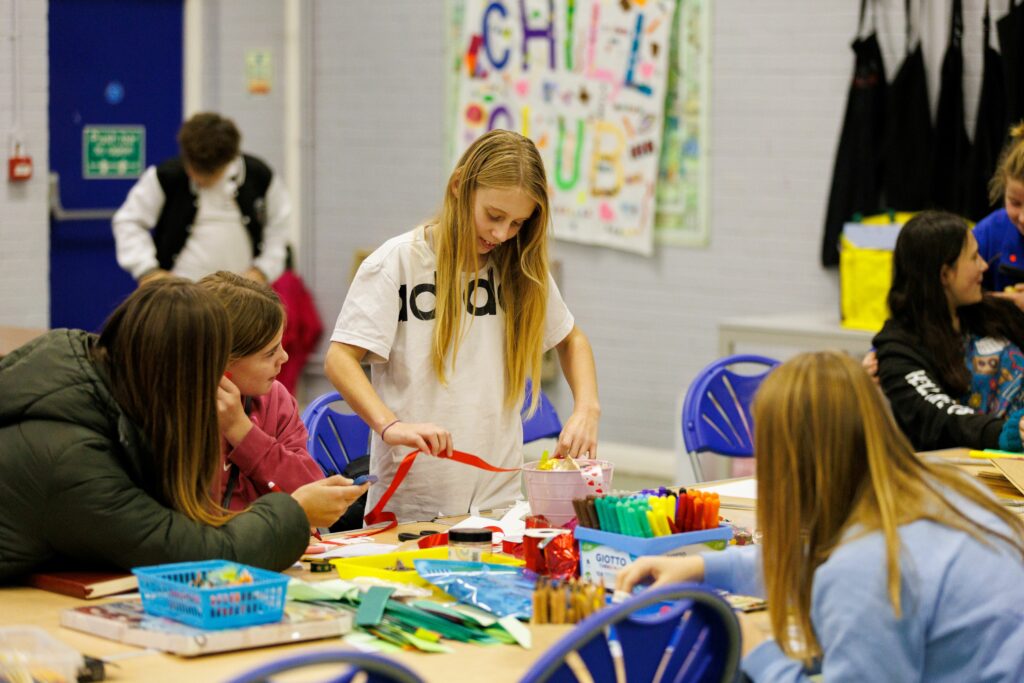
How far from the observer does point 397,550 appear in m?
2.65

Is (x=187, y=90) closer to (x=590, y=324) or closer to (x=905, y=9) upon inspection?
(x=590, y=324)

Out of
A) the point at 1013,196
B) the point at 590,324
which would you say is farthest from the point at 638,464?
the point at 1013,196

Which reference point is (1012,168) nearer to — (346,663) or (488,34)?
(346,663)

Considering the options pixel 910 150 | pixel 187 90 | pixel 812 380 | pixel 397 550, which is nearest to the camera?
pixel 812 380

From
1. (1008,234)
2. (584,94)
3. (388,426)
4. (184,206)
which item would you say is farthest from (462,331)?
(584,94)

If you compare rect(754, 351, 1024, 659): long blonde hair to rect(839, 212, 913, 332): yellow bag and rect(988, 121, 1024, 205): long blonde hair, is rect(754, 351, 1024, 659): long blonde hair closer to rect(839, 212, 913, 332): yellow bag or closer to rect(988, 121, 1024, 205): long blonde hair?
rect(988, 121, 1024, 205): long blonde hair

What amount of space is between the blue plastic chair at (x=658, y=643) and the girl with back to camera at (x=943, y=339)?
6.41 feet

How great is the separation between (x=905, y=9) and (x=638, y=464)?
2353 mm

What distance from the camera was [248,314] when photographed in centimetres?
269

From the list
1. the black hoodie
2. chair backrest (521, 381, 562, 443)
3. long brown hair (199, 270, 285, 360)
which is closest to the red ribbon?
long brown hair (199, 270, 285, 360)

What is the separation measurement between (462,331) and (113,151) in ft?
15.7

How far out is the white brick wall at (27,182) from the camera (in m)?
6.18

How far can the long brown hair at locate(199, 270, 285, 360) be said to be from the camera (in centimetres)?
268

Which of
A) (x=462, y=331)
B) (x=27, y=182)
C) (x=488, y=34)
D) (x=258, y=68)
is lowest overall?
(x=462, y=331)
